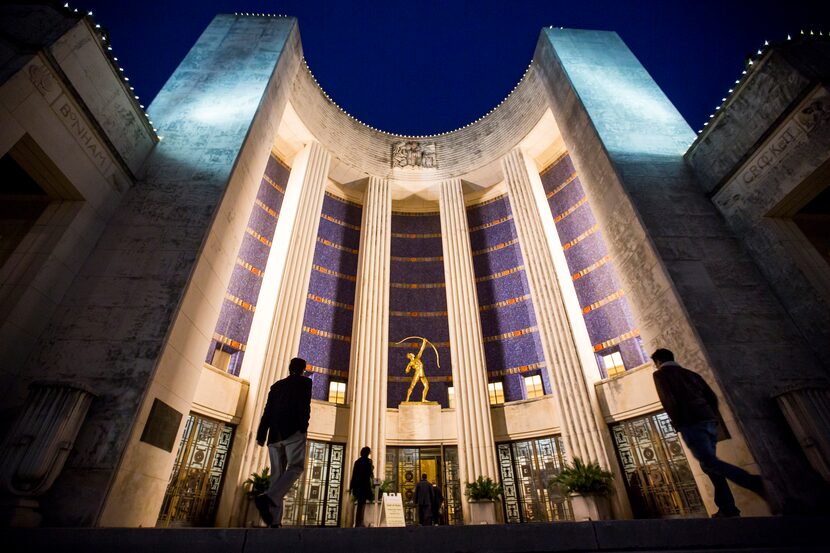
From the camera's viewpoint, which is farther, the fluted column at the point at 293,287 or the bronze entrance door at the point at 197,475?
the fluted column at the point at 293,287

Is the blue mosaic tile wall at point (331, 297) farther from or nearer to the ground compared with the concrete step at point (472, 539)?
farther from the ground

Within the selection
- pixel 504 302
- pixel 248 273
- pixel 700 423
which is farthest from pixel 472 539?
pixel 504 302

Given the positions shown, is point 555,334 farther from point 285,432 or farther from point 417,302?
point 285,432

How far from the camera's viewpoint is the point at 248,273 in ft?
49.8

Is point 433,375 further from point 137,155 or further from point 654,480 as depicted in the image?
point 137,155

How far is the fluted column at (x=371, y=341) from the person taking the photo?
1326 cm

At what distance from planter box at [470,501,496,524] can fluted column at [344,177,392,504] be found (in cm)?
308

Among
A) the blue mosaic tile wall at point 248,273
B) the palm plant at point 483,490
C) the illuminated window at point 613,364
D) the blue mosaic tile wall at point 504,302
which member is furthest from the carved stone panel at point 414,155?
the palm plant at point 483,490

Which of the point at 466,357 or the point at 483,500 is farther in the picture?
the point at 466,357

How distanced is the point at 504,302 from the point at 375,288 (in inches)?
241

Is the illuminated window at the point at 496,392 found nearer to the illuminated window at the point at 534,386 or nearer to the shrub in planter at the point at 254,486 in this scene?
the illuminated window at the point at 534,386

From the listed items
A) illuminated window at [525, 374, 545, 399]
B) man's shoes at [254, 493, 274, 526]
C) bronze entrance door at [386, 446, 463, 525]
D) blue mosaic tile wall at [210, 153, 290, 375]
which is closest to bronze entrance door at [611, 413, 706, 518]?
illuminated window at [525, 374, 545, 399]

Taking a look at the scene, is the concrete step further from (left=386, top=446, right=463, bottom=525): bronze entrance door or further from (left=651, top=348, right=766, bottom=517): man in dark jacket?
(left=386, top=446, right=463, bottom=525): bronze entrance door

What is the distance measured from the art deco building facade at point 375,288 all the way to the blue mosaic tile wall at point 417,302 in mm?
122
